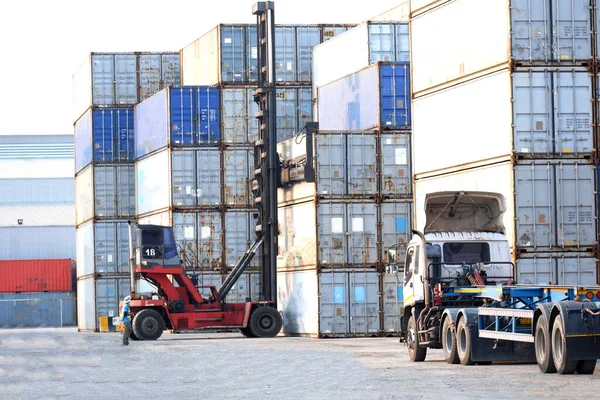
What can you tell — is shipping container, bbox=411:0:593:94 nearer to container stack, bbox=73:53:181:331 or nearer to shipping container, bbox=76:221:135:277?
container stack, bbox=73:53:181:331

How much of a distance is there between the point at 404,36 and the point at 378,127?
451 centimetres

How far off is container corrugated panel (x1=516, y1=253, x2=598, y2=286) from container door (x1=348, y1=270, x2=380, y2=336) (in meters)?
11.8

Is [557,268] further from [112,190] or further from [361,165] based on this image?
[112,190]

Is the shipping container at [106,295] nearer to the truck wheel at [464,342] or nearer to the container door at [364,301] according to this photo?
the container door at [364,301]

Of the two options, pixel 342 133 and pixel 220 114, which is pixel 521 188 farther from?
pixel 220 114

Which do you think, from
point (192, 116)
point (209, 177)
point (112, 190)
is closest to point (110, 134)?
point (112, 190)

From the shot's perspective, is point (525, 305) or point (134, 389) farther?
point (525, 305)

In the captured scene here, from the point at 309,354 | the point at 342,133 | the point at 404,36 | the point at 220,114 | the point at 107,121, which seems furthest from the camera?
the point at 107,121

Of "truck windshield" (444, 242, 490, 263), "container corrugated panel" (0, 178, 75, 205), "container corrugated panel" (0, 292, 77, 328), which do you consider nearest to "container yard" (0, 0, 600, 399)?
"truck windshield" (444, 242, 490, 263)

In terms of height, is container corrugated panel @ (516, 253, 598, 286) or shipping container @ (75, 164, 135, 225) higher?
shipping container @ (75, 164, 135, 225)

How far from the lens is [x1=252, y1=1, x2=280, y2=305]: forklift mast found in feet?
145

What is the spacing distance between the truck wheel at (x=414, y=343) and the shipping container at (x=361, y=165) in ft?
52.7

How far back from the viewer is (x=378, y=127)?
41.8 metres

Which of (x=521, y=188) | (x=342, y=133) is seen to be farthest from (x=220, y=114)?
(x=521, y=188)
